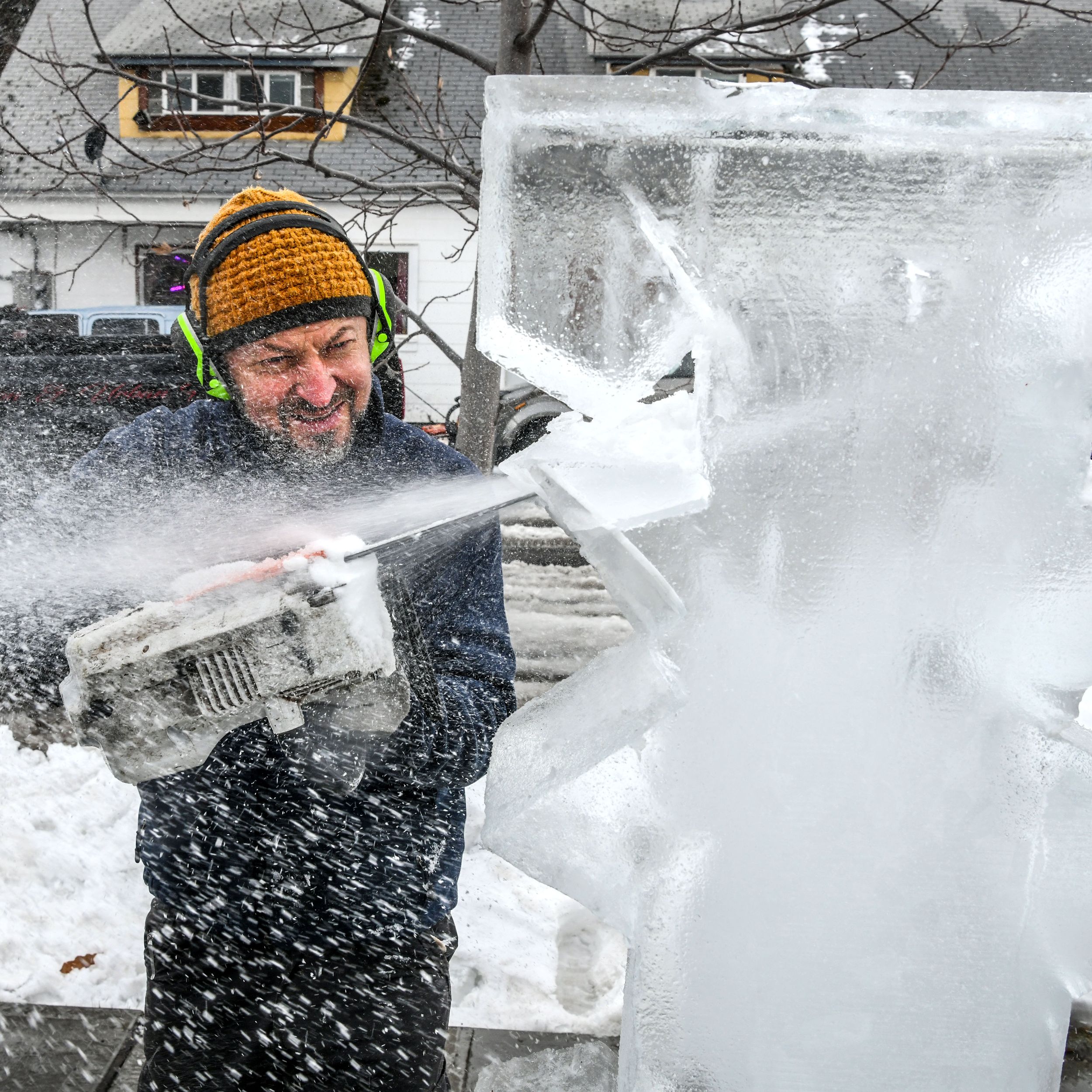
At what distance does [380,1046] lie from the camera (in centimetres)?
185

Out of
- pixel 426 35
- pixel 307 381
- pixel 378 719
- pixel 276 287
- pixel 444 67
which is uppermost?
pixel 444 67

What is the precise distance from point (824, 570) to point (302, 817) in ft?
3.73

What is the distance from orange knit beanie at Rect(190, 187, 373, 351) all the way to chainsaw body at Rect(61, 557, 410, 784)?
0.52 meters

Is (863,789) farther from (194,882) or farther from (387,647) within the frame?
(194,882)

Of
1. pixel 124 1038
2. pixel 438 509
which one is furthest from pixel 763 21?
pixel 124 1038

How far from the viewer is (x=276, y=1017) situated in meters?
1.86

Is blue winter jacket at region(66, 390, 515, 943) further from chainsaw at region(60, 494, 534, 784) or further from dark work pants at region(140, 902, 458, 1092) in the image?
chainsaw at region(60, 494, 534, 784)

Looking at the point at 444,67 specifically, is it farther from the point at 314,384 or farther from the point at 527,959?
the point at 314,384

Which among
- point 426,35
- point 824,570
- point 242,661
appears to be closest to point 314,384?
point 242,661

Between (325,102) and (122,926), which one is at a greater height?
(325,102)

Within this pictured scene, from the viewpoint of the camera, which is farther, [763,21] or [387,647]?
[763,21]

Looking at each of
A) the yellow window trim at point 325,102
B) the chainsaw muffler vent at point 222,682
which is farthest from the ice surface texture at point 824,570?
the yellow window trim at point 325,102

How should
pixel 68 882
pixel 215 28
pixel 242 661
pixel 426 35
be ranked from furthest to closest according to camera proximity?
pixel 215 28 → pixel 426 35 → pixel 68 882 → pixel 242 661

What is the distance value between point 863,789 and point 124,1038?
2153mm
